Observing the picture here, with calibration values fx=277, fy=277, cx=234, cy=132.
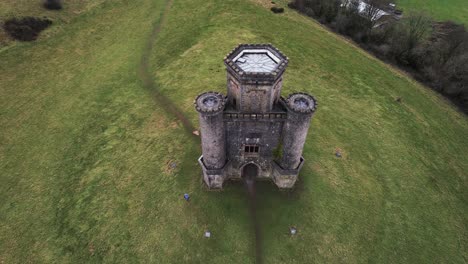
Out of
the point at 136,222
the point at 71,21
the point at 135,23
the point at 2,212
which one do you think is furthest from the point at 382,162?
the point at 71,21

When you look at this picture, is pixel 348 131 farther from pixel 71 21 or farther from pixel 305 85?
pixel 71 21

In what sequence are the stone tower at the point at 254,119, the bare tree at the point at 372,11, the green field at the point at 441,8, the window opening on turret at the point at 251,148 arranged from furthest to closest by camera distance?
the green field at the point at 441,8 < the bare tree at the point at 372,11 < the window opening on turret at the point at 251,148 < the stone tower at the point at 254,119

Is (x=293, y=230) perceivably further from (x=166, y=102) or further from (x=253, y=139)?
(x=166, y=102)

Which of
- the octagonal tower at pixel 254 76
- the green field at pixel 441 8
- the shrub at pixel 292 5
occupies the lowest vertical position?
the green field at pixel 441 8

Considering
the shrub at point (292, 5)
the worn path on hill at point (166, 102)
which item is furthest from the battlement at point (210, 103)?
the shrub at point (292, 5)

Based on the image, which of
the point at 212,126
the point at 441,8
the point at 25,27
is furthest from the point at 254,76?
the point at 441,8

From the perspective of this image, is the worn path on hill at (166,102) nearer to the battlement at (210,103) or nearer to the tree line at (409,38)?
the battlement at (210,103)
